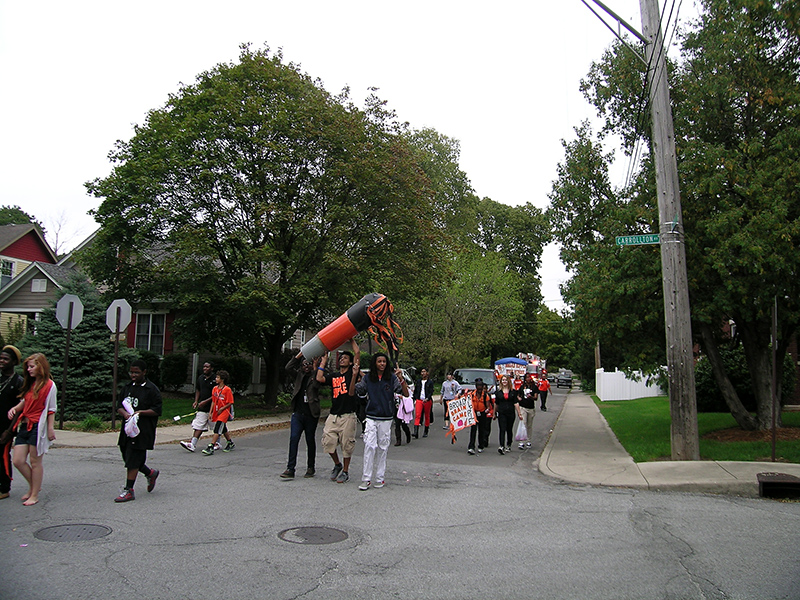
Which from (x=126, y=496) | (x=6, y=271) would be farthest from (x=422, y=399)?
(x=6, y=271)

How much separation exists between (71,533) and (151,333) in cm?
2242

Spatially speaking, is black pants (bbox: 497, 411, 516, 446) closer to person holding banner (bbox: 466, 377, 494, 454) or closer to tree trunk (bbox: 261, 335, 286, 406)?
person holding banner (bbox: 466, 377, 494, 454)

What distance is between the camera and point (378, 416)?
8.80 metres

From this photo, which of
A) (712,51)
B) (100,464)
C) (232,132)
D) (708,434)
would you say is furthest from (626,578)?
(232,132)

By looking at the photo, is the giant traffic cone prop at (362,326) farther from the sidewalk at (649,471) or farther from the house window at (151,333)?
the house window at (151,333)

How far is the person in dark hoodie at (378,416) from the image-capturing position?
28.7 feet

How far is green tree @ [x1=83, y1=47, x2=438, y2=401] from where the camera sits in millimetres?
18422

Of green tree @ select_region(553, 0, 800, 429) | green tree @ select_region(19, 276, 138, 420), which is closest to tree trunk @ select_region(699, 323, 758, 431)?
green tree @ select_region(553, 0, 800, 429)

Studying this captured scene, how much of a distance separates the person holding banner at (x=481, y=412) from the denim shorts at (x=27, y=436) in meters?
8.29

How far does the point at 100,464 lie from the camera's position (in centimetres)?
1012

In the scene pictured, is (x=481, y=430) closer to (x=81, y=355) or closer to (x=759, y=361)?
(x=759, y=361)

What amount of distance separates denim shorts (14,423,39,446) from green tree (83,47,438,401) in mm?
10549

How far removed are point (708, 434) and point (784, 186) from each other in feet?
19.6

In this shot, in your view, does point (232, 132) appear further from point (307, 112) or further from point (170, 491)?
point (170, 491)
